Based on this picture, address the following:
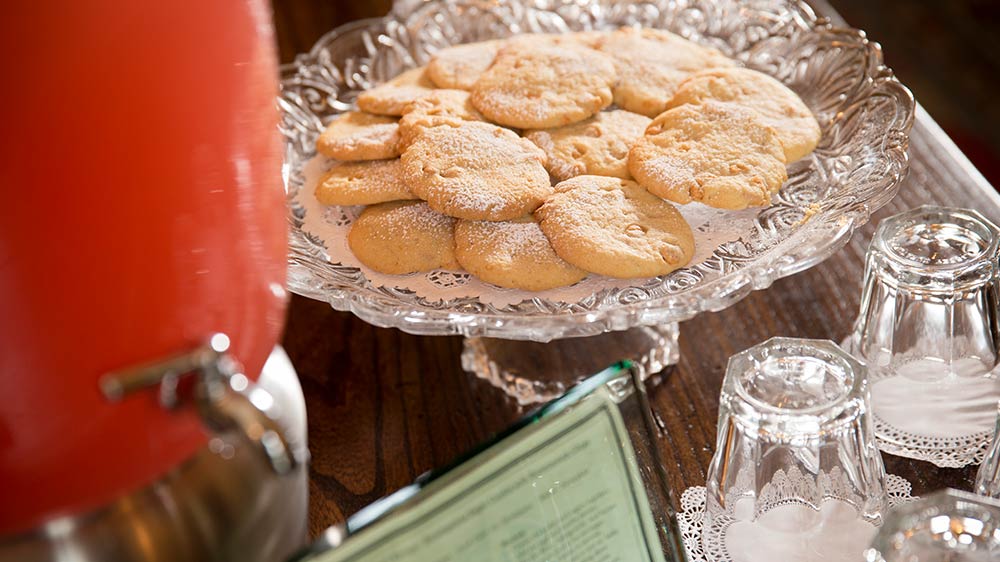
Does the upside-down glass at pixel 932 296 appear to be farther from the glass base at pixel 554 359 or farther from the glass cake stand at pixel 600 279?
the glass base at pixel 554 359

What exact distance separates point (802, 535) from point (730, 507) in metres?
0.04

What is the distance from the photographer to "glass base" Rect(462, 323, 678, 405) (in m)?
0.70

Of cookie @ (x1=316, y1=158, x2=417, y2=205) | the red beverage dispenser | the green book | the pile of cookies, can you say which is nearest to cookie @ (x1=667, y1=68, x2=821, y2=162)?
the pile of cookies

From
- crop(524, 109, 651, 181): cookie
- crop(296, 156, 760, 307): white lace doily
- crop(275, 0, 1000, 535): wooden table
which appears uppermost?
crop(524, 109, 651, 181): cookie

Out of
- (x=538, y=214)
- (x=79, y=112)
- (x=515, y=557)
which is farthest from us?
(x=538, y=214)

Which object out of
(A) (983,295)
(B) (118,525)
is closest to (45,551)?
(B) (118,525)

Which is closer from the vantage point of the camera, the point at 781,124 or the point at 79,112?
the point at 79,112

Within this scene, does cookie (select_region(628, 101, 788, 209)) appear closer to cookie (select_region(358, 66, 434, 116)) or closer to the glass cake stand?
the glass cake stand

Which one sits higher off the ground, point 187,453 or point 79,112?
point 79,112

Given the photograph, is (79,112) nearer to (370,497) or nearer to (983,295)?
(370,497)

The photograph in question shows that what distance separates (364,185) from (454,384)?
142 mm

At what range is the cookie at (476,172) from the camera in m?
0.65

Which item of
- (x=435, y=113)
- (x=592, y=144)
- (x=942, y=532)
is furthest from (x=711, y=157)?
(x=942, y=532)

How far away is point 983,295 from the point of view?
616 mm
